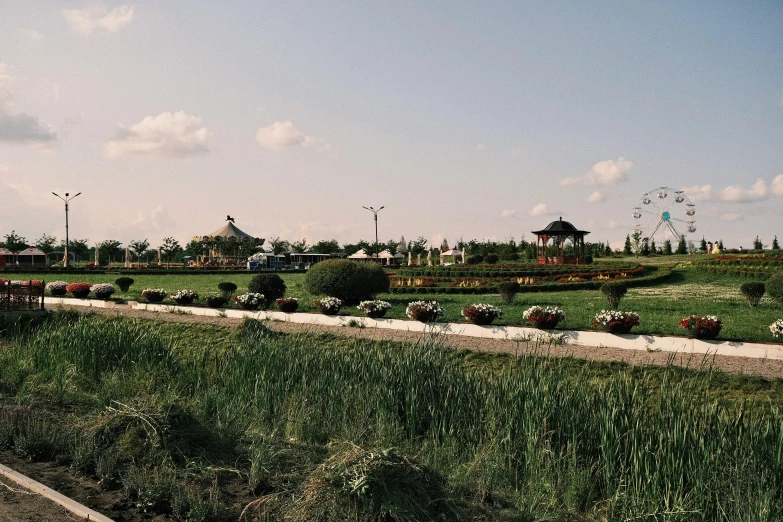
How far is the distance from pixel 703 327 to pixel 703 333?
11cm

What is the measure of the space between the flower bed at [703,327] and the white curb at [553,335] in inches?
7.1

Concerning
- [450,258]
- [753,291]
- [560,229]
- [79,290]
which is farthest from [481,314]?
[450,258]

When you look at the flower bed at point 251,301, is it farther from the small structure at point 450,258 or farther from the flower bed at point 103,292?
the small structure at point 450,258

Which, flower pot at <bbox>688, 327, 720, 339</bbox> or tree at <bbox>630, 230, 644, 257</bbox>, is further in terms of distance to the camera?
tree at <bbox>630, 230, 644, 257</bbox>

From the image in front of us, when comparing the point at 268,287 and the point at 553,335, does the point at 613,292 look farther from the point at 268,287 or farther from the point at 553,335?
the point at 268,287

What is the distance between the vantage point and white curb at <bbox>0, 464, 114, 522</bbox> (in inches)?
185

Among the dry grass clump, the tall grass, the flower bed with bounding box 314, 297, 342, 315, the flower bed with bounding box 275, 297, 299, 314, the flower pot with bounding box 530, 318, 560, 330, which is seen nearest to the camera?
the dry grass clump

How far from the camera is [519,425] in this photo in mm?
6414

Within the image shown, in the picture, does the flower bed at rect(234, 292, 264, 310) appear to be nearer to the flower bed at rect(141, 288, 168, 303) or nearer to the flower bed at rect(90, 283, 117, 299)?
the flower bed at rect(141, 288, 168, 303)

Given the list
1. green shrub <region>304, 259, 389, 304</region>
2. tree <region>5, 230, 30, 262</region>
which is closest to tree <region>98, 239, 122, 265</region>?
tree <region>5, 230, 30, 262</region>

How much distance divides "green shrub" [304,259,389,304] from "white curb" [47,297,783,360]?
261 cm

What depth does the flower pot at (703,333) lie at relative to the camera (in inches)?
470

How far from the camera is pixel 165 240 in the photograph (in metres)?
67.1

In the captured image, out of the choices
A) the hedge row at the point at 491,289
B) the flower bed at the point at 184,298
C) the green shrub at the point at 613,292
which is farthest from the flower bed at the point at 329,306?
the hedge row at the point at 491,289
